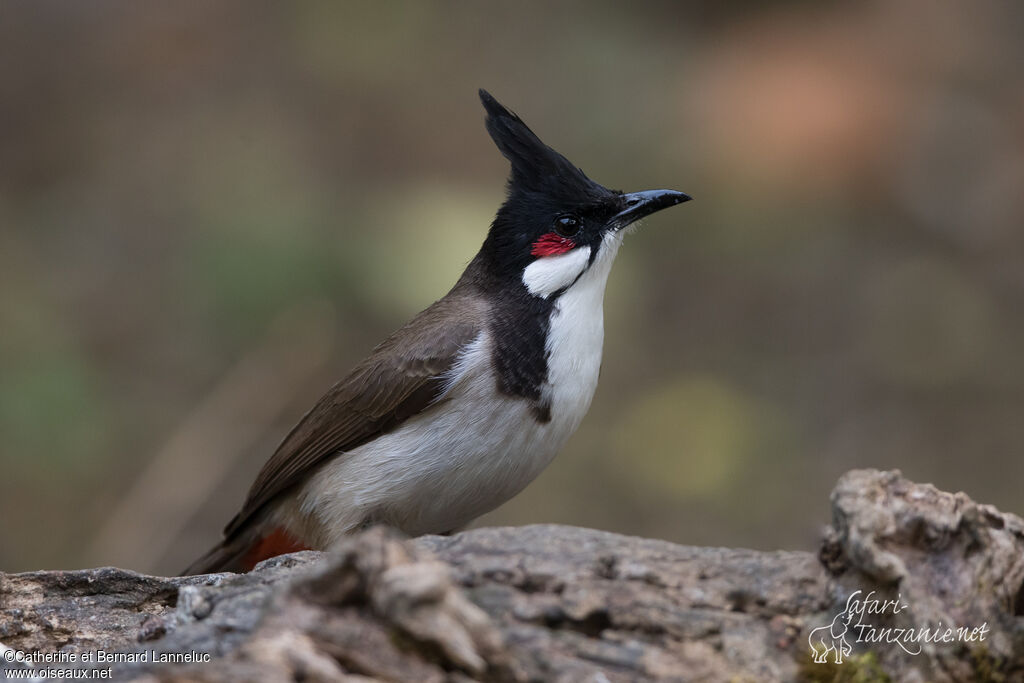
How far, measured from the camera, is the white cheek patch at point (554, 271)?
3.55 metres

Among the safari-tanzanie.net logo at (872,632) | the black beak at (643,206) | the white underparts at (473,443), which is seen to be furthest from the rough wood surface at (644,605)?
the black beak at (643,206)

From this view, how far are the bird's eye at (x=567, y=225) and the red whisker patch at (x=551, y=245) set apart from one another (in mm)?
18

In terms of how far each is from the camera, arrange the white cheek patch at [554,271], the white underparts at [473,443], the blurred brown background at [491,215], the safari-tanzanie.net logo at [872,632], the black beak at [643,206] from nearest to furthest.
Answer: the safari-tanzanie.net logo at [872,632] < the white underparts at [473,443] < the white cheek patch at [554,271] < the black beak at [643,206] < the blurred brown background at [491,215]

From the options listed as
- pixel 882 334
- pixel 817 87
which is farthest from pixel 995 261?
pixel 817 87

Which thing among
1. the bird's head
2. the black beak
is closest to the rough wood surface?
the bird's head

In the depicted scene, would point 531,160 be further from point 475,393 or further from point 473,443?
point 473,443

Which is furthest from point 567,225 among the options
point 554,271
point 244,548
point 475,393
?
point 244,548

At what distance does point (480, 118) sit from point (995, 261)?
3.28 metres

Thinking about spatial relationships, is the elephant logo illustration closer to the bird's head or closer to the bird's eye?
the bird's head

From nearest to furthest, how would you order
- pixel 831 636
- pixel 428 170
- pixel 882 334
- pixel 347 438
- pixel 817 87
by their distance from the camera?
pixel 831 636 → pixel 347 438 → pixel 882 334 → pixel 428 170 → pixel 817 87

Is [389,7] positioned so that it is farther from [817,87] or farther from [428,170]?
[817,87]

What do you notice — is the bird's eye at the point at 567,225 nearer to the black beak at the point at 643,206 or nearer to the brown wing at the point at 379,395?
the black beak at the point at 643,206

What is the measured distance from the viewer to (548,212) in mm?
3666

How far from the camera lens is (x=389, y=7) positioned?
25.3ft
